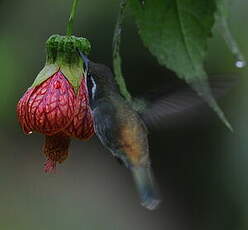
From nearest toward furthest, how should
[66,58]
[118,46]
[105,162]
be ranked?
[118,46]
[66,58]
[105,162]

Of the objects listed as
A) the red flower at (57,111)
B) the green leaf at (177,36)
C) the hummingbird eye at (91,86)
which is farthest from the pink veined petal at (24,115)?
the green leaf at (177,36)

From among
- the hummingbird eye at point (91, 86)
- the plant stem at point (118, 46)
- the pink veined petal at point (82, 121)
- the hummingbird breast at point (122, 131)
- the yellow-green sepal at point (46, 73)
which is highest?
the plant stem at point (118, 46)

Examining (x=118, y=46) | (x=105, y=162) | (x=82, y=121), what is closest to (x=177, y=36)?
(x=118, y=46)

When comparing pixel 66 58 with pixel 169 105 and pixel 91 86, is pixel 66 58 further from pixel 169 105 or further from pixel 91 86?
pixel 169 105

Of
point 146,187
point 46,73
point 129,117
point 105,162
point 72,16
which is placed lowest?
point 105,162

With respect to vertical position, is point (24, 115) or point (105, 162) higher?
point (24, 115)

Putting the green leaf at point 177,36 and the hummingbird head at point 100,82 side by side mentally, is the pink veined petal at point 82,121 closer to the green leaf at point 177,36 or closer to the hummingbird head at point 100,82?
the hummingbird head at point 100,82

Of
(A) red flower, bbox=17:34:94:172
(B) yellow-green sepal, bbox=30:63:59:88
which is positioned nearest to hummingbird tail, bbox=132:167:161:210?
(A) red flower, bbox=17:34:94:172

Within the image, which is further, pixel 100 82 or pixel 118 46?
pixel 100 82
